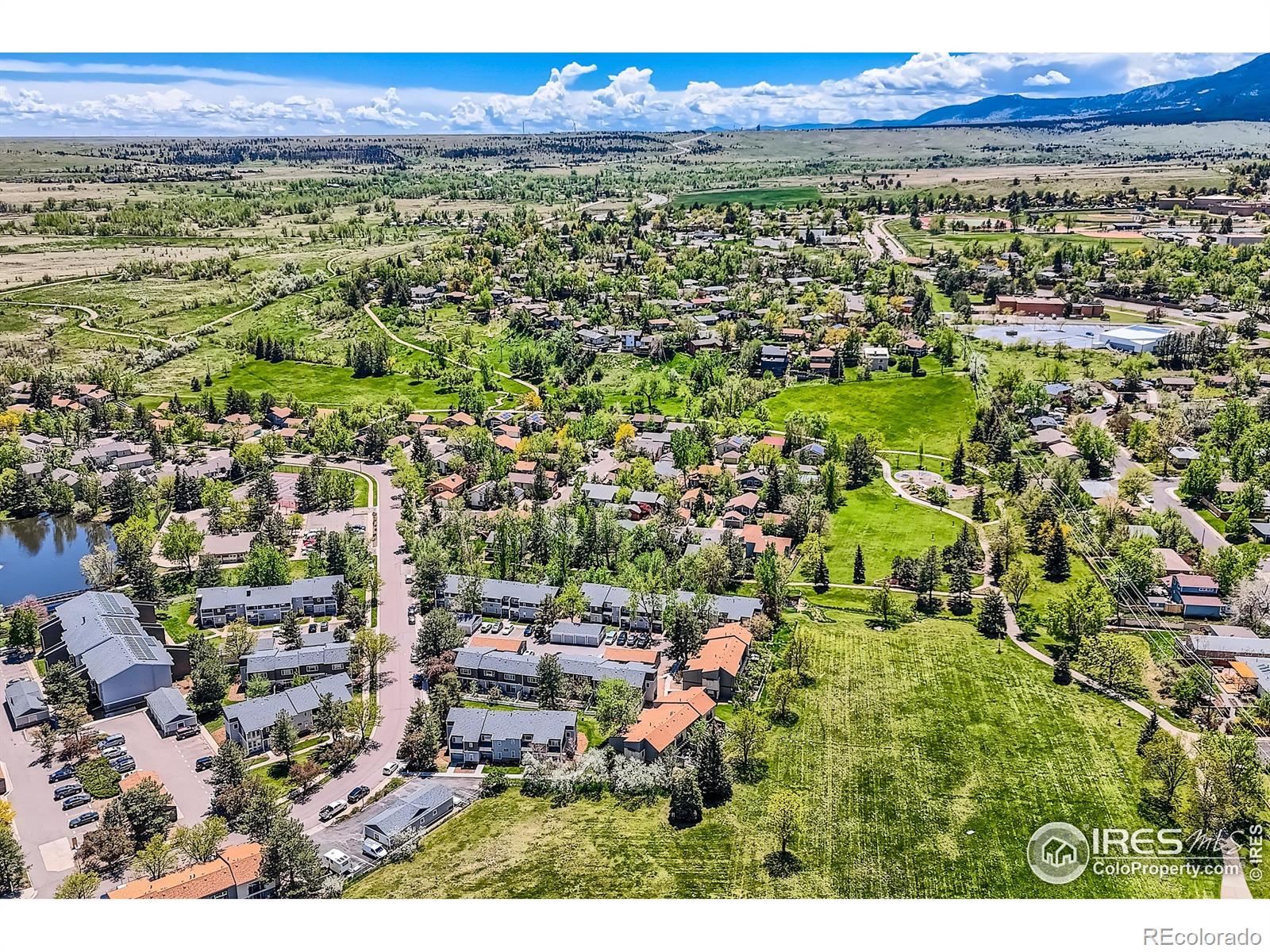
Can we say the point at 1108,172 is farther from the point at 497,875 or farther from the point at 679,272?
the point at 497,875

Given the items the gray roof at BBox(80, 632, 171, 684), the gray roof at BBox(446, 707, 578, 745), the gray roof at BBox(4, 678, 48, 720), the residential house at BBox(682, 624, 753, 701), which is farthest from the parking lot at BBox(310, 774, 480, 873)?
the gray roof at BBox(4, 678, 48, 720)

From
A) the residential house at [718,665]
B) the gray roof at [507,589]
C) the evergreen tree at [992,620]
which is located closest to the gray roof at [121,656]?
the gray roof at [507,589]

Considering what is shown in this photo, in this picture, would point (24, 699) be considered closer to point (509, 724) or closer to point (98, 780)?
point (98, 780)

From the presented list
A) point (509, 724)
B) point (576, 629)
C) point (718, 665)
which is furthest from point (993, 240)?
point (509, 724)

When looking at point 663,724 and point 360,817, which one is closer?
point 360,817

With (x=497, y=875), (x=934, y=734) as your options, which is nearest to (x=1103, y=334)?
(x=934, y=734)

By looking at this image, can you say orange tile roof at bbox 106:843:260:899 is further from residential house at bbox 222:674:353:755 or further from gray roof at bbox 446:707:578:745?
gray roof at bbox 446:707:578:745
